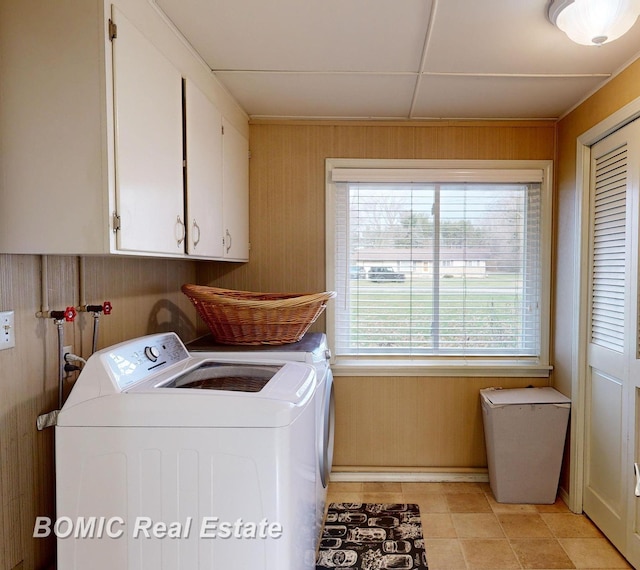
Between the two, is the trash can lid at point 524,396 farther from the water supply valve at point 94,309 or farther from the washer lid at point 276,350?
the water supply valve at point 94,309

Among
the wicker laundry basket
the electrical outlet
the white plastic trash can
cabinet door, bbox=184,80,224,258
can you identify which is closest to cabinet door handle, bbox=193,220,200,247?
cabinet door, bbox=184,80,224,258

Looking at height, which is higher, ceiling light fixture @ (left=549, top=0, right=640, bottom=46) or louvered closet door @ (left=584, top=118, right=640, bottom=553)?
ceiling light fixture @ (left=549, top=0, right=640, bottom=46)

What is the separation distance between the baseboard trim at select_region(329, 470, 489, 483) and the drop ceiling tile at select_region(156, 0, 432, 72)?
2.29 meters

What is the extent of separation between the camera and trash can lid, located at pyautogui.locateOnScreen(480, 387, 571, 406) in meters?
2.45

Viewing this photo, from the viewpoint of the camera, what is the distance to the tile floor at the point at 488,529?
204 cm

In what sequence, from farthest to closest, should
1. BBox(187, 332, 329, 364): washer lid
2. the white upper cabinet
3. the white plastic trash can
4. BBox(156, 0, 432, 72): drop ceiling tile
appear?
the white plastic trash can
BBox(187, 332, 329, 364): washer lid
BBox(156, 0, 432, 72): drop ceiling tile
the white upper cabinet

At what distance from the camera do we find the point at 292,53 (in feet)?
6.05

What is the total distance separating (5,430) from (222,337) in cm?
101

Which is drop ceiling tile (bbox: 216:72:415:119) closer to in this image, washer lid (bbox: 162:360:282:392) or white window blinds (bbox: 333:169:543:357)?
white window blinds (bbox: 333:169:543:357)

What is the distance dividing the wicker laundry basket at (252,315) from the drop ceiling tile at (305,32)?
40.8 inches

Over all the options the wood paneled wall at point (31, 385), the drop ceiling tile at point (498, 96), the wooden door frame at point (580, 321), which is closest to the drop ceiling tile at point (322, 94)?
the drop ceiling tile at point (498, 96)

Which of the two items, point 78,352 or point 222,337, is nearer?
point 78,352

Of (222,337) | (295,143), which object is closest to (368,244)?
(295,143)

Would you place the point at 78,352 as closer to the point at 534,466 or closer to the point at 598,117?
the point at 534,466
